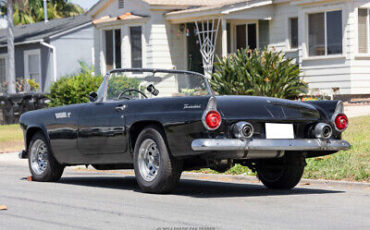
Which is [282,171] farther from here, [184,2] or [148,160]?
[184,2]

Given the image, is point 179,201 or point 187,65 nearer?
point 179,201

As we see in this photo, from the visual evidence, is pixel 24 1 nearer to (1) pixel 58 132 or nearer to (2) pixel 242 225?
(1) pixel 58 132

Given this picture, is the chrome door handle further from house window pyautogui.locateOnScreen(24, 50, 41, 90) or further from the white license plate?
house window pyautogui.locateOnScreen(24, 50, 41, 90)

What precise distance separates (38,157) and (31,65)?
2672cm

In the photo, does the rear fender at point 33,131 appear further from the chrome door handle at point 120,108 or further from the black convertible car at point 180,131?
the chrome door handle at point 120,108

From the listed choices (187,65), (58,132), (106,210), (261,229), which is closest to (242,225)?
(261,229)

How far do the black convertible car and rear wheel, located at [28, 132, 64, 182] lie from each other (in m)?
0.03

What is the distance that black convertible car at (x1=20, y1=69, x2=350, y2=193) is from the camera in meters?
8.24

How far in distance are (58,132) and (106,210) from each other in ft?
9.71

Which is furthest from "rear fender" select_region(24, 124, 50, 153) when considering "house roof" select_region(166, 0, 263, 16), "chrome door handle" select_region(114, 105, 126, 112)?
"house roof" select_region(166, 0, 263, 16)

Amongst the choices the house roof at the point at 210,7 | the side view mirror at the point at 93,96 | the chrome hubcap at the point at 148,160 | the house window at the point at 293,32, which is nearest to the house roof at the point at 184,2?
the house roof at the point at 210,7

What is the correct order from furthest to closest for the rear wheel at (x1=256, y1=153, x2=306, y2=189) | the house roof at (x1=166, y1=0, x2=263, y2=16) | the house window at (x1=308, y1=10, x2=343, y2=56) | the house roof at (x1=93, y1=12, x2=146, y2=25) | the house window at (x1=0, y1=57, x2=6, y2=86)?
the house window at (x1=0, y1=57, x2=6, y2=86), the house roof at (x1=93, y1=12, x2=146, y2=25), the house roof at (x1=166, y1=0, x2=263, y2=16), the house window at (x1=308, y1=10, x2=343, y2=56), the rear wheel at (x1=256, y1=153, x2=306, y2=189)

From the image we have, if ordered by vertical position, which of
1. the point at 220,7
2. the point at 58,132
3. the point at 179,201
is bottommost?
the point at 179,201

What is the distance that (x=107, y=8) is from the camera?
30109 mm
